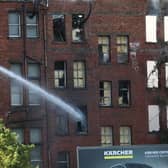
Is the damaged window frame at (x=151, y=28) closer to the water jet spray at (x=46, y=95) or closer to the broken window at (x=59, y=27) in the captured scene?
the broken window at (x=59, y=27)

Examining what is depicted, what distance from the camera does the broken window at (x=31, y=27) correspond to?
62.1 m

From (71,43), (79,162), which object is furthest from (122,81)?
(79,162)

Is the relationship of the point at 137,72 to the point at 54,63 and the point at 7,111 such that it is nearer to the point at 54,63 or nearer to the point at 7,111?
the point at 54,63

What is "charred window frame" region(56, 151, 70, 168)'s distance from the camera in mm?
61906

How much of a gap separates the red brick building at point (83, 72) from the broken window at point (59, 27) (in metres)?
0.08

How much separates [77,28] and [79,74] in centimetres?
379

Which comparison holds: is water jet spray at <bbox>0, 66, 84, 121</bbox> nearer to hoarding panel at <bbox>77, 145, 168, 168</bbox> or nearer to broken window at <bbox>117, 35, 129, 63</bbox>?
broken window at <bbox>117, 35, 129, 63</bbox>

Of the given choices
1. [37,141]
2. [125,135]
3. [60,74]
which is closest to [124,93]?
[125,135]

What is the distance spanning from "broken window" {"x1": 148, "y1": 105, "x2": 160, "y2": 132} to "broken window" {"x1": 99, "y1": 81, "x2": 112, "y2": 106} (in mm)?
3657

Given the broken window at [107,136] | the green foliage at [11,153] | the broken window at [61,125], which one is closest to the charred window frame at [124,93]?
the broken window at [107,136]

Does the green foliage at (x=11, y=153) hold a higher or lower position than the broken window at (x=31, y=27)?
lower

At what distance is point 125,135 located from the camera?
64625 mm

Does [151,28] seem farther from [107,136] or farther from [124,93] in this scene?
[107,136]

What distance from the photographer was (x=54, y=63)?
62562 millimetres
